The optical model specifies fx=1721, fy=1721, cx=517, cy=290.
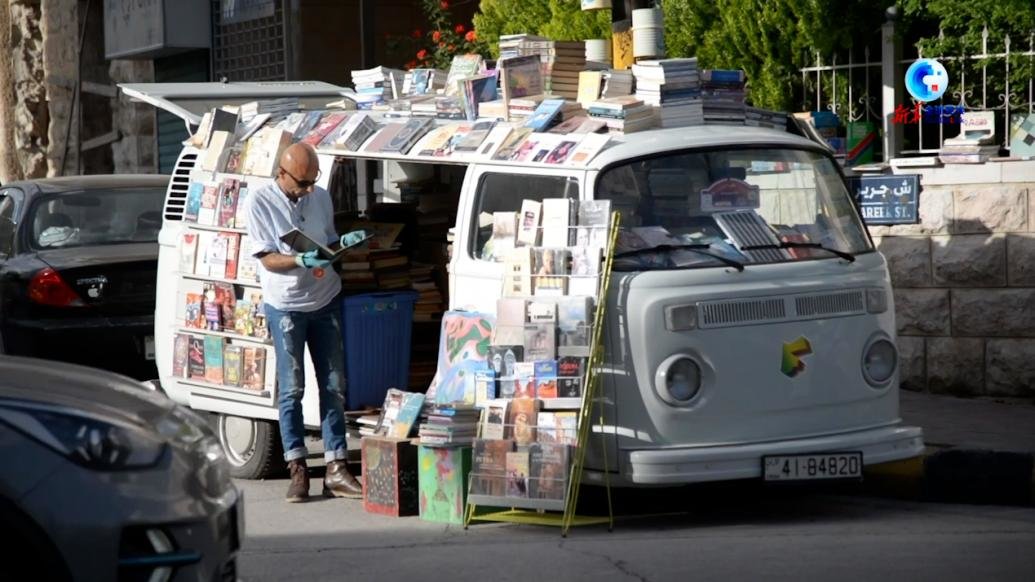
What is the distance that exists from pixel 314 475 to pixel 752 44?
5095mm

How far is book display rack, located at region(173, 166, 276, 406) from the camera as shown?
374 inches

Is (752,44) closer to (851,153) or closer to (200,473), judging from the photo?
(851,153)

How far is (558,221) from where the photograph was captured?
319 inches

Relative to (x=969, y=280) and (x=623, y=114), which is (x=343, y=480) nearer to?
(x=623, y=114)

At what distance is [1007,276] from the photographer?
37.2 feet

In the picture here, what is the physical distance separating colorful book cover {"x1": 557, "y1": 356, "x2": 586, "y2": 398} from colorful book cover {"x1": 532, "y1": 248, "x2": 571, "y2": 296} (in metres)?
0.33

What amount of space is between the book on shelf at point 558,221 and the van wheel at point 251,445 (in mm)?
2444

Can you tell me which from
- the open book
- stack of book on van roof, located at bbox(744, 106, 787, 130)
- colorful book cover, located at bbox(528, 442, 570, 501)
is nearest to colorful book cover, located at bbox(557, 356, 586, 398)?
colorful book cover, located at bbox(528, 442, 570, 501)

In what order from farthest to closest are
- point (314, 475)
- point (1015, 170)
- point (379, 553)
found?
point (1015, 170) < point (314, 475) < point (379, 553)

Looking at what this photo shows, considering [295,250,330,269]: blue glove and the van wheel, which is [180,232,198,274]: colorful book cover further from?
[295,250,330,269]: blue glove

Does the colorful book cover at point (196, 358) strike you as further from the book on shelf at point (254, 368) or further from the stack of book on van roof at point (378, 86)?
the stack of book on van roof at point (378, 86)

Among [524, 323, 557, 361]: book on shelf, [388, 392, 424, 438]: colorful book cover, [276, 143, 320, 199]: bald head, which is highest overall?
[276, 143, 320, 199]: bald head

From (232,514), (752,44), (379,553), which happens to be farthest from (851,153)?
(232,514)

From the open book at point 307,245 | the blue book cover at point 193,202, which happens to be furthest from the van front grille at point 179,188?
the open book at point 307,245
